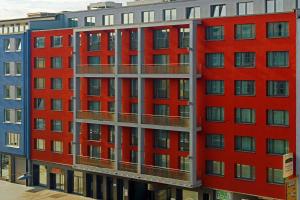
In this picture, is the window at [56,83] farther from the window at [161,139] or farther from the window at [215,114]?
the window at [215,114]

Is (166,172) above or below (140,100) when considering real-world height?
below

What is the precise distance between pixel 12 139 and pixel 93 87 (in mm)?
18465

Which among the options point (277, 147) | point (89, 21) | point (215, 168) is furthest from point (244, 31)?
point (89, 21)

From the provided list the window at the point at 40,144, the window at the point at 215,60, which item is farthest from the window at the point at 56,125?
the window at the point at 215,60

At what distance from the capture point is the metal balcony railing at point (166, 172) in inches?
2335

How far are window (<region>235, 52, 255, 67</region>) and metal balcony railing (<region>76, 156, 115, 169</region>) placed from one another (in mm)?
20712

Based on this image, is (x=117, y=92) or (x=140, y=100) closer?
Answer: (x=140, y=100)

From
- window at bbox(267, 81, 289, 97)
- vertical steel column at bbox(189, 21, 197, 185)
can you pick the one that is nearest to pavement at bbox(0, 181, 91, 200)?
vertical steel column at bbox(189, 21, 197, 185)

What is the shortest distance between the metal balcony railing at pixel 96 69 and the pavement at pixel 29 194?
17105mm

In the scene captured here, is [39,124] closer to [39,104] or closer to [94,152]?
[39,104]

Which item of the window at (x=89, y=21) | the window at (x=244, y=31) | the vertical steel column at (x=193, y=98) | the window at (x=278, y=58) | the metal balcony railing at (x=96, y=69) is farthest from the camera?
the window at (x=89, y=21)

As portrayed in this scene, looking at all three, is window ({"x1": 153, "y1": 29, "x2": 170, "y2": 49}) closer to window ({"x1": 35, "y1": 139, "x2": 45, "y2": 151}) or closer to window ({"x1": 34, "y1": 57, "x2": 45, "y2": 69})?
window ({"x1": 34, "y1": 57, "x2": 45, "y2": 69})

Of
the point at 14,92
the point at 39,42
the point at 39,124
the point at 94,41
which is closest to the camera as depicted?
the point at 94,41

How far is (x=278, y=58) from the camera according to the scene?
5366 centimetres
